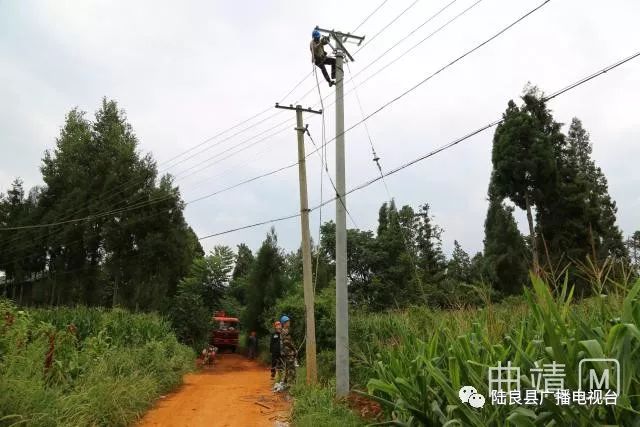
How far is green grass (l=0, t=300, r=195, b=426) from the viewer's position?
20.4ft

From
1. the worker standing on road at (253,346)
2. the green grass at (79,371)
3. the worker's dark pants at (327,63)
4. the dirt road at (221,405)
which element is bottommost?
the dirt road at (221,405)

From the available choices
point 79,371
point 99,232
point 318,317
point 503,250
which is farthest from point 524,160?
point 99,232

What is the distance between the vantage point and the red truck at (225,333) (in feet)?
77.9

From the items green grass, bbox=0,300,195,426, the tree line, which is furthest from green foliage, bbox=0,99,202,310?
green grass, bbox=0,300,195,426

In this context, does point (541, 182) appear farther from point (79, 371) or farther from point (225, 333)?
point (79, 371)

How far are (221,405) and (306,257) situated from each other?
13.3 feet

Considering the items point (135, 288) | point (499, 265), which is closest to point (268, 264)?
point (135, 288)

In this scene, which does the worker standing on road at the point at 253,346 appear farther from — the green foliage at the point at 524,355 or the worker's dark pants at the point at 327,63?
the green foliage at the point at 524,355

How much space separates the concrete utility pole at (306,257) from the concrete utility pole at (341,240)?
170 cm

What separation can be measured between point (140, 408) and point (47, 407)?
3103 mm

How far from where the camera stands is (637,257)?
4227mm

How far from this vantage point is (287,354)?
486 inches

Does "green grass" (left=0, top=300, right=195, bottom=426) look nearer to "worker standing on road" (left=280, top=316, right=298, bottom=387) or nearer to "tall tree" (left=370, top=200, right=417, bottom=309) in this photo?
"worker standing on road" (left=280, top=316, right=298, bottom=387)

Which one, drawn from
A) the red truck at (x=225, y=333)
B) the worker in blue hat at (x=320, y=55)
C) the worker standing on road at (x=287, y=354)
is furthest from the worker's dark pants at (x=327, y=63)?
the red truck at (x=225, y=333)
